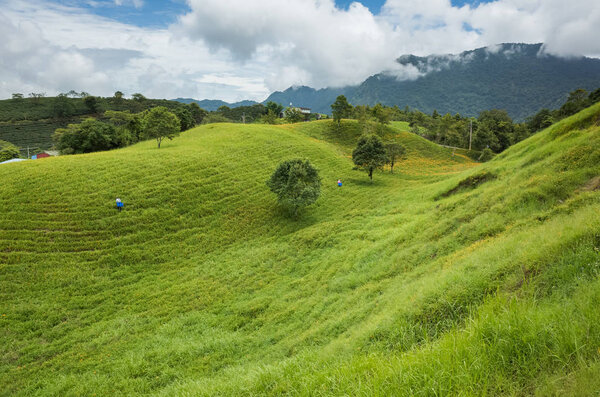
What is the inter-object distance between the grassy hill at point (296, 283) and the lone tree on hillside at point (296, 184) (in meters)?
2.16

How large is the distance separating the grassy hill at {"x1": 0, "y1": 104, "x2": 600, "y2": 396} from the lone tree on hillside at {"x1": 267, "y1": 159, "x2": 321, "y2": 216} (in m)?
2.16

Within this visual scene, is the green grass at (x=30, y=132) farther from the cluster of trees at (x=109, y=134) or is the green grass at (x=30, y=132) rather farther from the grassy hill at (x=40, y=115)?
the cluster of trees at (x=109, y=134)

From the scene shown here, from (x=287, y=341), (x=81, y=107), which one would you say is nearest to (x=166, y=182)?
(x=287, y=341)

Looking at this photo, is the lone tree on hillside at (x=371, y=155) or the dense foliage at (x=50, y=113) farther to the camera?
the dense foliage at (x=50, y=113)

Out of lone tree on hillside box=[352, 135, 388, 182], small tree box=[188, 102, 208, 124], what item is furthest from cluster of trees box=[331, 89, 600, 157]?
small tree box=[188, 102, 208, 124]

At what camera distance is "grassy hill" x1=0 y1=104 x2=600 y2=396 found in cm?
373

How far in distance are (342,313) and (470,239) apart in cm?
615

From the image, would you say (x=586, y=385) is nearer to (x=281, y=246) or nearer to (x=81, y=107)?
(x=281, y=246)

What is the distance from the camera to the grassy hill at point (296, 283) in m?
3.73

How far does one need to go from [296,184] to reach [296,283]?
38.2ft

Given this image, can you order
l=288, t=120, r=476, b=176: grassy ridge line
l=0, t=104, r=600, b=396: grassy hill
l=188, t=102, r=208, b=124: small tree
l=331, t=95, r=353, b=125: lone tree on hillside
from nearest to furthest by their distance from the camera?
l=0, t=104, r=600, b=396: grassy hill → l=288, t=120, r=476, b=176: grassy ridge line → l=331, t=95, r=353, b=125: lone tree on hillside → l=188, t=102, r=208, b=124: small tree

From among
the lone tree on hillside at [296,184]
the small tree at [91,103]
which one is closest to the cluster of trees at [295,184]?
the lone tree on hillside at [296,184]

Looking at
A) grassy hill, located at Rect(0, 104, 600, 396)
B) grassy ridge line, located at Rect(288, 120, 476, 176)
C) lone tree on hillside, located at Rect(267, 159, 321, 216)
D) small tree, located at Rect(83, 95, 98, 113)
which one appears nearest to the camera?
grassy hill, located at Rect(0, 104, 600, 396)

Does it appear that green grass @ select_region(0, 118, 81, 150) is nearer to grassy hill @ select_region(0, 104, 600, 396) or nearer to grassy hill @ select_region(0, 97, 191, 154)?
grassy hill @ select_region(0, 97, 191, 154)
